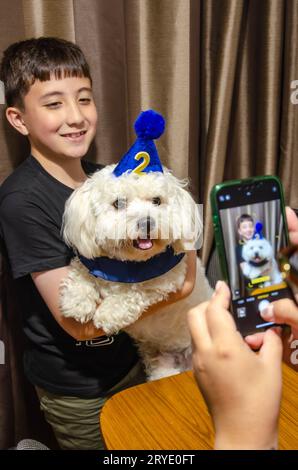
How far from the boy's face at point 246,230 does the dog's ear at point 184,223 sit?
0.35 m

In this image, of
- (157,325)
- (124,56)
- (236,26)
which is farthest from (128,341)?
(236,26)

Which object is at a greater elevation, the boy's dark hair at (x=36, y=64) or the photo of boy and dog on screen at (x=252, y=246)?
the boy's dark hair at (x=36, y=64)

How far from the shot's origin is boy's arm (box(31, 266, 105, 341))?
40.7 inches

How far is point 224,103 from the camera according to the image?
133 centimetres

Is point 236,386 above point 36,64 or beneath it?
beneath

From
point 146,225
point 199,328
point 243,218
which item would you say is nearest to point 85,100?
point 146,225

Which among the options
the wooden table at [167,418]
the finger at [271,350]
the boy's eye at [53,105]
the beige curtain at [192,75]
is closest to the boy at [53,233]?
the boy's eye at [53,105]

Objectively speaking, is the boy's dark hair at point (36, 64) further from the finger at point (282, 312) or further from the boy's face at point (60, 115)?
the finger at point (282, 312)

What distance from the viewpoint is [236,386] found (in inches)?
20.9

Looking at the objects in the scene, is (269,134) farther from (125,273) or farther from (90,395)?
(90,395)

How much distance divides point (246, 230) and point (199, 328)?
0.19 m

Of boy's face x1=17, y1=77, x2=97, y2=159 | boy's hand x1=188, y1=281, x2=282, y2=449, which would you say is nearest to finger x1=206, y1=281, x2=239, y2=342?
boy's hand x1=188, y1=281, x2=282, y2=449

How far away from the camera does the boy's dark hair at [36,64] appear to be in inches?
41.3

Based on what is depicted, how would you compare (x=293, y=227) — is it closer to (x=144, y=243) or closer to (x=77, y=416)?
(x=144, y=243)
